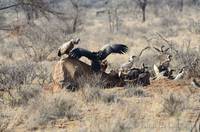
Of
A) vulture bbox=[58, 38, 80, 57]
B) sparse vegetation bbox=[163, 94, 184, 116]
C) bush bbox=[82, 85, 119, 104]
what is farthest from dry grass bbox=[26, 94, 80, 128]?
sparse vegetation bbox=[163, 94, 184, 116]

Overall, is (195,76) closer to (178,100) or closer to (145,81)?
(145,81)

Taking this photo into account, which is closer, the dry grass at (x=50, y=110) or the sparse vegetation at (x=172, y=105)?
the dry grass at (x=50, y=110)

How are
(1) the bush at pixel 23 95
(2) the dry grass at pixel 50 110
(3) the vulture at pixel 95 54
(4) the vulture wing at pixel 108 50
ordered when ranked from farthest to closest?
(4) the vulture wing at pixel 108 50 < (3) the vulture at pixel 95 54 < (1) the bush at pixel 23 95 < (2) the dry grass at pixel 50 110

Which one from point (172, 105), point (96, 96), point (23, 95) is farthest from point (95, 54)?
point (172, 105)

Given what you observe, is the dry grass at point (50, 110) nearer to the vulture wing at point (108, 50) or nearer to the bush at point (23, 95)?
the bush at point (23, 95)

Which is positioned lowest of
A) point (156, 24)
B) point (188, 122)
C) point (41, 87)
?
point (188, 122)

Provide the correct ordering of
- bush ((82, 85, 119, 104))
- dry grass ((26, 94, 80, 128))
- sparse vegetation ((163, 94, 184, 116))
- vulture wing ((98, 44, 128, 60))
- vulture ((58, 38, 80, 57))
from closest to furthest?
1. dry grass ((26, 94, 80, 128))
2. sparse vegetation ((163, 94, 184, 116))
3. bush ((82, 85, 119, 104))
4. vulture ((58, 38, 80, 57))
5. vulture wing ((98, 44, 128, 60))

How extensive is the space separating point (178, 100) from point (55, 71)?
3128mm

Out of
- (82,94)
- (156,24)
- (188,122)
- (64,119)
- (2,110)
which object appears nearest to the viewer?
(188,122)

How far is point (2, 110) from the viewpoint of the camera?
11609 millimetres

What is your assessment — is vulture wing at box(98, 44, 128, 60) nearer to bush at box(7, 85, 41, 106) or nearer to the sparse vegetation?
bush at box(7, 85, 41, 106)

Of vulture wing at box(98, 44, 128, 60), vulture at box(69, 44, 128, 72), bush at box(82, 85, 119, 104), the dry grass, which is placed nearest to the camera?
the dry grass

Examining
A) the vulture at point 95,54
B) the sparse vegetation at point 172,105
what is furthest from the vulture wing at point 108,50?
the sparse vegetation at point 172,105

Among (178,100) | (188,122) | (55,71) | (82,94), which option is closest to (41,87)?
(55,71)
